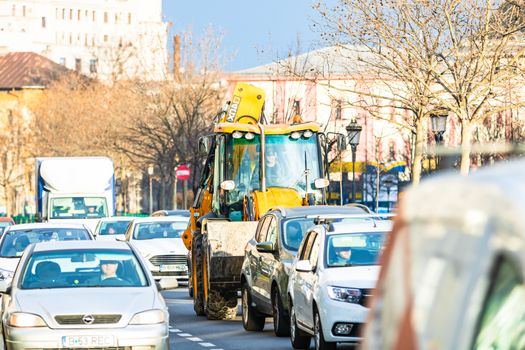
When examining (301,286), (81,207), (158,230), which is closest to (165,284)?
(301,286)

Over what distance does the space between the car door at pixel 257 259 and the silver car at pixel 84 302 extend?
5133mm

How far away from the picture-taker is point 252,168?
82.6 feet

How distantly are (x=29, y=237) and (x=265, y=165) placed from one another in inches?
163

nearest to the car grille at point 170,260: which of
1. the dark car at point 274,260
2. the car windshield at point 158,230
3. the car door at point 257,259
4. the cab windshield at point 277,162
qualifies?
the car windshield at point 158,230

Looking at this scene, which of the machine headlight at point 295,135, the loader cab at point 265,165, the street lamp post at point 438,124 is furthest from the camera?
the street lamp post at point 438,124

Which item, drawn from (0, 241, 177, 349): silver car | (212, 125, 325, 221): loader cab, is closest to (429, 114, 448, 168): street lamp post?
(212, 125, 325, 221): loader cab

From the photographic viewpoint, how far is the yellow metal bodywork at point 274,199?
23.9m

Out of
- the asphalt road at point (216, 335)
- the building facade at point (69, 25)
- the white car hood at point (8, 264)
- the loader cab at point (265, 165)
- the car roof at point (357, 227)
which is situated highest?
the building facade at point (69, 25)

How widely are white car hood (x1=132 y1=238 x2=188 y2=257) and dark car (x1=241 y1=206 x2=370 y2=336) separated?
10564mm

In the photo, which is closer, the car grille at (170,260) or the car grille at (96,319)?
the car grille at (96,319)

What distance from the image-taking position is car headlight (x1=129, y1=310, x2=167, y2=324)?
14.1 metres

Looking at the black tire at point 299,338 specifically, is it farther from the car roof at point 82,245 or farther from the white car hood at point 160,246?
the white car hood at point 160,246

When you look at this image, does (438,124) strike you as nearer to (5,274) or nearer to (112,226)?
→ (112,226)

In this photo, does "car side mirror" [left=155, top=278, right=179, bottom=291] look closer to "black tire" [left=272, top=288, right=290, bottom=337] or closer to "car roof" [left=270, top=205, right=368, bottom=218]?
"black tire" [left=272, top=288, right=290, bottom=337]
